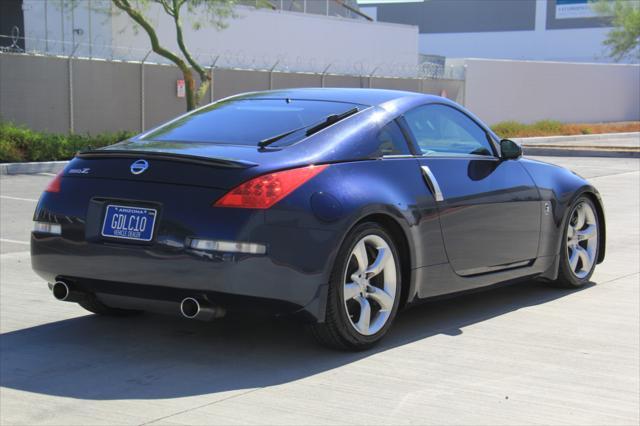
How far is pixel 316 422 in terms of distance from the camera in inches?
166

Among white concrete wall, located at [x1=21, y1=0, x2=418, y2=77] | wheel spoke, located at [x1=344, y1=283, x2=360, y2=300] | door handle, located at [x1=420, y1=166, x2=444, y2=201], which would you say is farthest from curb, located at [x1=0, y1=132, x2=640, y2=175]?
wheel spoke, located at [x1=344, y1=283, x2=360, y2=300]

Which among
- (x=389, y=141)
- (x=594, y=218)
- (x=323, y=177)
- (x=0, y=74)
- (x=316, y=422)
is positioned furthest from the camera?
(x=0, y=74)

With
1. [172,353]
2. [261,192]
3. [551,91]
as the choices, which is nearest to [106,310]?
[172,353]

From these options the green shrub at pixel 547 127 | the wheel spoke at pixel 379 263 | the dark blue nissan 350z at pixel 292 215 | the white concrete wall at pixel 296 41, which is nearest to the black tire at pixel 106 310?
the dark blue nissan 350z at pixel 292 215

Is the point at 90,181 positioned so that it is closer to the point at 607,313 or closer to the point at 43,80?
the point at 607,313

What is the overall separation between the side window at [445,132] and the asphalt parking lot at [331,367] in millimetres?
1102

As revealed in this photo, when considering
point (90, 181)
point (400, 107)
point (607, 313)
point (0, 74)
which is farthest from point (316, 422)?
point (0, 74)

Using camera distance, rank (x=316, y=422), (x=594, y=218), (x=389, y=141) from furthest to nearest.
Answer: (x=594, y=218) → (x=389, y=141) → (x=316, y=422)

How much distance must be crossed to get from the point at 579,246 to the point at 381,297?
2444 millimetres

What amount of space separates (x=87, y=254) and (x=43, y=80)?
19.6 metres

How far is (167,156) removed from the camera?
518 centimetres

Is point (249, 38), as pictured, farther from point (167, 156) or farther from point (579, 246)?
point (167, 156)

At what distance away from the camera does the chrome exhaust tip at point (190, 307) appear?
491cm

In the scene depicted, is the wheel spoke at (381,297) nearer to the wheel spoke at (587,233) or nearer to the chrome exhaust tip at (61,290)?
the chrome exhaust tip at (61,290)
